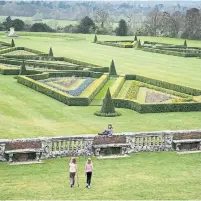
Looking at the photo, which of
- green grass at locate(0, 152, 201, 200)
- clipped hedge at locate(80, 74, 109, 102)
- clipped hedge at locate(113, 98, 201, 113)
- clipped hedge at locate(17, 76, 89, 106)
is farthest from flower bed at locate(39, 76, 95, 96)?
green grass at locate(0, 152, 201, 200)

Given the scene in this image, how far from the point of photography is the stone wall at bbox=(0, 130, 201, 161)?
21953mm

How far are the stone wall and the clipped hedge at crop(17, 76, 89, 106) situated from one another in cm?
1293

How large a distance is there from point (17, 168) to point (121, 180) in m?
4.46

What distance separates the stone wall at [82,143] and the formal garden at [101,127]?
0.04 metres

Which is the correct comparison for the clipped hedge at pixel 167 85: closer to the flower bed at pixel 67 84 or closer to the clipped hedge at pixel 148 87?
the clipped hedge at pixel 148 87

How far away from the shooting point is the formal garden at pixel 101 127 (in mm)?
19219

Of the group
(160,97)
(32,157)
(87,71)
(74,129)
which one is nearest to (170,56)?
(87,71)

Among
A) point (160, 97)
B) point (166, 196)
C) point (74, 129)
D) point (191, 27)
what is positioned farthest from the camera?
point (191, 27)

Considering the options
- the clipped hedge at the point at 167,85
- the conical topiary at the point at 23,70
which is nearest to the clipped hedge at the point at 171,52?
the clipped hedge at the point at 167,85

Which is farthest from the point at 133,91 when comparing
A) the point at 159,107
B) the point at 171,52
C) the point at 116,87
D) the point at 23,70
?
the point at 171,52

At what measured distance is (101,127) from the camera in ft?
97.9

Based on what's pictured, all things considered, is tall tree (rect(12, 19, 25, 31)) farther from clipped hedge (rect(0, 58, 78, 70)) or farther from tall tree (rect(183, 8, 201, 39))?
clipped hedge (rect(0, 58, 78, 70))

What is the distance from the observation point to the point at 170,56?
249 ft

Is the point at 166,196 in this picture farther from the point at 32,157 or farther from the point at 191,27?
the point at 191,27
